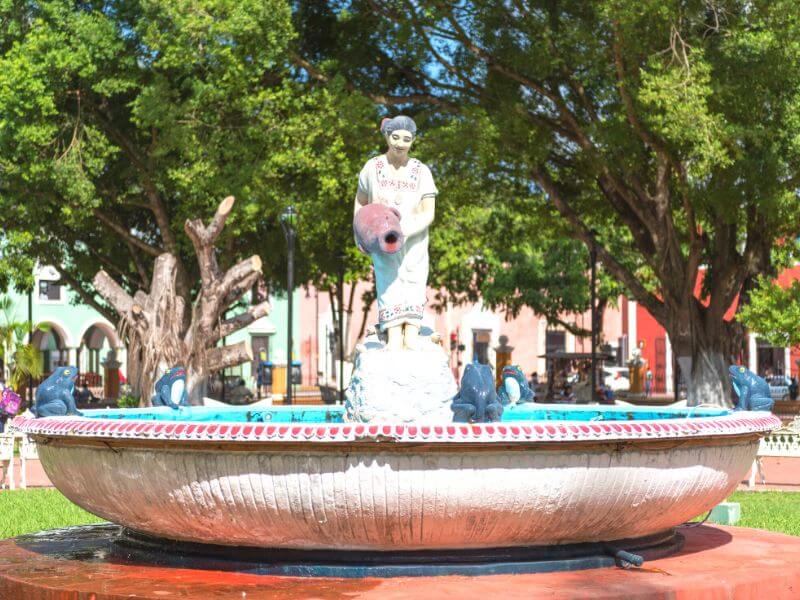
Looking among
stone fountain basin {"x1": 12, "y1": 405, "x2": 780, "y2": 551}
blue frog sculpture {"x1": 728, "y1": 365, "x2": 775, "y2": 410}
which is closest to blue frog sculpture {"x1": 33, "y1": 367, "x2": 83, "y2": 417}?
stone fountain basin {"x1": 12, "y1": 405, "x2": 780, "y2": 551}

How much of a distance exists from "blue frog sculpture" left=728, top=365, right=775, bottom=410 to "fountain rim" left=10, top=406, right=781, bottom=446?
7.20 feet

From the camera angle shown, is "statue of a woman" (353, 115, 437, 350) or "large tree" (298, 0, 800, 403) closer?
"statue of a woman" (353, 115, 437, 350)

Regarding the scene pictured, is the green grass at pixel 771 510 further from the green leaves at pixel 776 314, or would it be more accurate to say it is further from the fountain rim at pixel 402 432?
the green leaves at pixel 776 314

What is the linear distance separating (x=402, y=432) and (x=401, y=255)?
2.52 metres

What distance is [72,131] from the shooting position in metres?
27.0

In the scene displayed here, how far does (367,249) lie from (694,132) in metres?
13.7

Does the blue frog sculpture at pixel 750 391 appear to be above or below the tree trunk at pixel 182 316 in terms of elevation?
below

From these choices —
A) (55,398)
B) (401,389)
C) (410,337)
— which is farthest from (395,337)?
(55,398)

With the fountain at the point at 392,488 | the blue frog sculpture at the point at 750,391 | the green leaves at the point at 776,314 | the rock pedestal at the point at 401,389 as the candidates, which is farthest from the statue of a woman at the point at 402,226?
the green leaves at the point at 776,314

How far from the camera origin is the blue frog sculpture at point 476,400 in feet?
27.6

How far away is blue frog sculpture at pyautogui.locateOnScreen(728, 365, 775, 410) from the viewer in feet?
31.5

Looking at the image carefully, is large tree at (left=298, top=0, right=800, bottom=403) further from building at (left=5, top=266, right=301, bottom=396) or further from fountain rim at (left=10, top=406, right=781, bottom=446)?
building at (left=5, top=266, right=301, bottom=396)

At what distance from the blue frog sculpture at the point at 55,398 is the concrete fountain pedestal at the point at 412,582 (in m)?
1.23

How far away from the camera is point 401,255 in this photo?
29.7 ft
